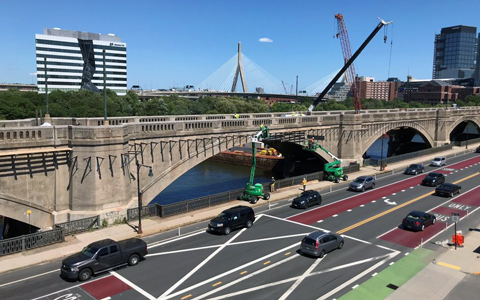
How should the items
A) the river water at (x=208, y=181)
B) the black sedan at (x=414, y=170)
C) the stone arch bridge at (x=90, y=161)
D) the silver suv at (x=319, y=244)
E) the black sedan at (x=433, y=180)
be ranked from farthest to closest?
the river water at (x=208, y=181)
the black sedan at (x=414, y=170)
the black sedan at (x=433, y=180)
the stone arch bridge at (x=90, y=161)
the silver suv at (x=319, y=244)

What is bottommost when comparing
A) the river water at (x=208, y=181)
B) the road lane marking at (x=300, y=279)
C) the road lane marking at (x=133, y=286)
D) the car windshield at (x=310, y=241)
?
the river water at (x=208, y=181)

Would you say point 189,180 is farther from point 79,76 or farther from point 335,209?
point 79,76

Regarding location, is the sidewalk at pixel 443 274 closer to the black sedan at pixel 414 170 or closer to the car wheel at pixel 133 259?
the car wheel at pixel 133 259

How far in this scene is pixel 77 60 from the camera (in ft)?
602

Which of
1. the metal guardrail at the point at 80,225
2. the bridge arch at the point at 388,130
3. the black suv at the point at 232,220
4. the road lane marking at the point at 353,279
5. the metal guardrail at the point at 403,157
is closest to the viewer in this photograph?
the road lane marking at the point at 353,279

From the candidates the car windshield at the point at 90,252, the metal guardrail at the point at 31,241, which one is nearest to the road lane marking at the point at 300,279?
the car windshield at the point at 90,252

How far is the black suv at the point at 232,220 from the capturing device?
2770cm

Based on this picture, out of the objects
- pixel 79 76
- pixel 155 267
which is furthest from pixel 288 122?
pixel 79 76

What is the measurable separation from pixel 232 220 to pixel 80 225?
36.4 feet

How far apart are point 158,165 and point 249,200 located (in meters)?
9.64

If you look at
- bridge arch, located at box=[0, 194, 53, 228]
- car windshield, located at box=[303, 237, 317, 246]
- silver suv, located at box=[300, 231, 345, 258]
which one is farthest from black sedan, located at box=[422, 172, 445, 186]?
bridge arch, located at box=[0, 194, 53, 228]

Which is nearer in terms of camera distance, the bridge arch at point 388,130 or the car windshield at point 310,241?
the car windshield at point 310,241

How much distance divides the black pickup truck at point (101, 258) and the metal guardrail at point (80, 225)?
21.3 ft

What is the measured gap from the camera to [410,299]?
18547mm
